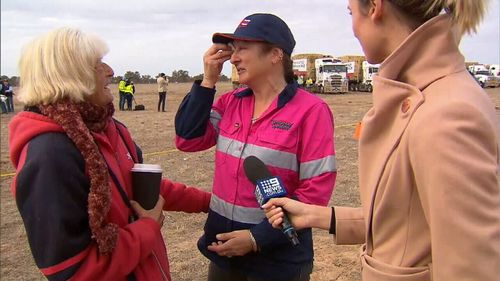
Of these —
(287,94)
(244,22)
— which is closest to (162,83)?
(244,22)

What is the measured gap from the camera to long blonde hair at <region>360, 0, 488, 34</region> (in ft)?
4.07

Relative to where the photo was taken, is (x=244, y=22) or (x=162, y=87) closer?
(x=244, y=22)

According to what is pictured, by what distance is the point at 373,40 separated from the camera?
1.40m

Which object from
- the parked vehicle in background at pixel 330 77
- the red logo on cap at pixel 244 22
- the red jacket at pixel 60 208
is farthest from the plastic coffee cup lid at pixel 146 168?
the parked vehicle in background at pixel 330 77

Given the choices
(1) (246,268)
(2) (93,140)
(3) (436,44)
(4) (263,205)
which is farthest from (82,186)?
(3) (436,44)

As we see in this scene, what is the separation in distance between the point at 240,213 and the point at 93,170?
98cm

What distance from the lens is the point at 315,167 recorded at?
2.46 meters

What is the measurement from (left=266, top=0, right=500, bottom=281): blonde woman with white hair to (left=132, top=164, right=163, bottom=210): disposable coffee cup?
1.04 meters

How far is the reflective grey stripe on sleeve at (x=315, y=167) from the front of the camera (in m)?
2.46

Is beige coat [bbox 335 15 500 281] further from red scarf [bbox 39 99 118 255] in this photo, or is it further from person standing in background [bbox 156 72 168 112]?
person standing in background [bbox 156 72 168 112]

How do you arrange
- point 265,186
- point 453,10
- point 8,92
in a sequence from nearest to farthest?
point 453,10
point 265,186
point 8,92

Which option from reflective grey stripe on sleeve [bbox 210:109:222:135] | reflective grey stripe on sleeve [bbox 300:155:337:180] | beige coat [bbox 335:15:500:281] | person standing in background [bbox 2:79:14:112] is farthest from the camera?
person standing in background [bbox 2:79:14:112]

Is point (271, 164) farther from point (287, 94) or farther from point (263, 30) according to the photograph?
point (263, 30)

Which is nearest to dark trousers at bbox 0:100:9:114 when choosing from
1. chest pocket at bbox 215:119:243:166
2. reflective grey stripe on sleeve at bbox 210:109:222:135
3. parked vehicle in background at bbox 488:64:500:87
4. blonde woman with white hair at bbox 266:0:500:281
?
reflective grey stripe on sleeve at bbox 210:109:222:135
